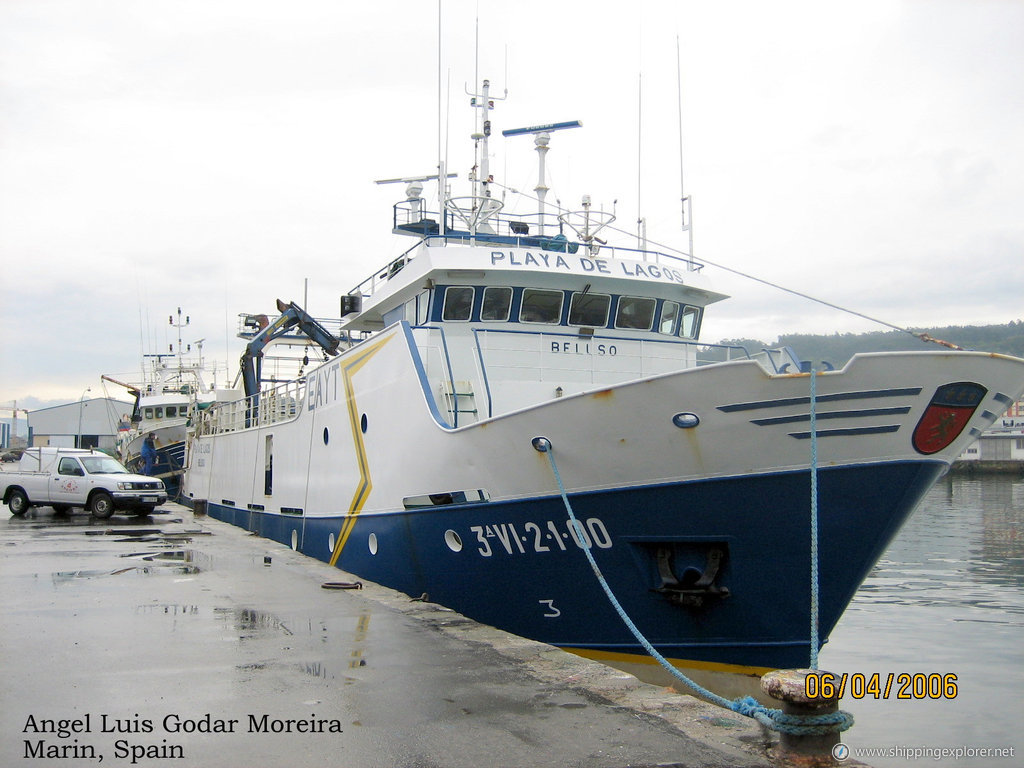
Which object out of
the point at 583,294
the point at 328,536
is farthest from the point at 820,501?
the point at 328,536

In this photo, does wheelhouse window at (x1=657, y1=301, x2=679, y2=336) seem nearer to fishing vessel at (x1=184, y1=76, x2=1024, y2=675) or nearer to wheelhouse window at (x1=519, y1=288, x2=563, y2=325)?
fishing vessel at (x1=184, y1=76, x2=1024, y2=675)

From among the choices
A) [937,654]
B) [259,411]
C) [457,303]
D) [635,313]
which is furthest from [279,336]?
[937,654]

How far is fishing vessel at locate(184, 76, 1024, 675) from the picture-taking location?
646 cm

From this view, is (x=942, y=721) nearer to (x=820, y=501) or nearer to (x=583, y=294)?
(x=820, y=501)

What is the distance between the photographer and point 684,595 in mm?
7133

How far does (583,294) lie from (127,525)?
12.6 meters

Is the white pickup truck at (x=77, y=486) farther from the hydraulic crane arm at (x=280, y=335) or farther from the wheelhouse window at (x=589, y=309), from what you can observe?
the wheelhouse window at (x=589, y=309)

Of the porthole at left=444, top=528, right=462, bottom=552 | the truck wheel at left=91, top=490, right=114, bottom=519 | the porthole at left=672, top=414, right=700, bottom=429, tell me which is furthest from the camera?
the truck wheel at left=91, top=490, right=114, bottom=519

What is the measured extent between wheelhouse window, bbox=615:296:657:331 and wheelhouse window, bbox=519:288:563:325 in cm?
87

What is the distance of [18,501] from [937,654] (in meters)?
20.4

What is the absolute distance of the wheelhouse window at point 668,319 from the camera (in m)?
12.0
